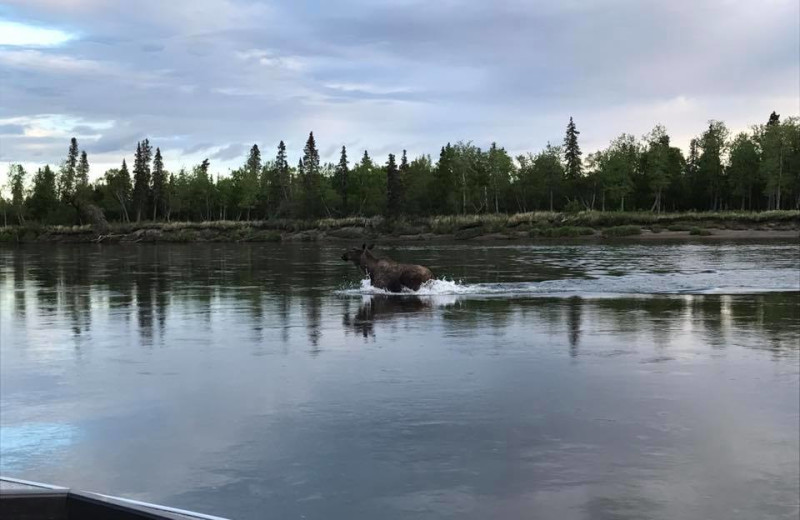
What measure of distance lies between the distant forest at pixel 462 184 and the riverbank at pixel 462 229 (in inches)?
392

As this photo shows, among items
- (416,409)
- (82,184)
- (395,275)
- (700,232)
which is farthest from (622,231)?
(82,184)

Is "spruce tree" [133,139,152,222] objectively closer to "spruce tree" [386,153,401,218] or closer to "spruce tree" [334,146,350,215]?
"spruce tree" [334,146,350,215]

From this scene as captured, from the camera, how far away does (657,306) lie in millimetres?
17578

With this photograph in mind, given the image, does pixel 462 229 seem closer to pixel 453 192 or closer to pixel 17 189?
pixel 453 192

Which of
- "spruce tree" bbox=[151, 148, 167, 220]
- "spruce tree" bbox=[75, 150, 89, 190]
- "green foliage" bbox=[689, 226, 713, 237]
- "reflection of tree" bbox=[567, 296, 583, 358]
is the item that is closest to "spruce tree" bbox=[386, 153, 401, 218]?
"green foliage" bbox=[689, 226, 713, 237]

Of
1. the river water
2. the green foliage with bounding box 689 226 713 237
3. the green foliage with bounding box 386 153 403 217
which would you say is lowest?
the river water

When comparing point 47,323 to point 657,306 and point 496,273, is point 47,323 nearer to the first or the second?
point 657,306

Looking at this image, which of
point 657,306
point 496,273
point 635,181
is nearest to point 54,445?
point 657,306

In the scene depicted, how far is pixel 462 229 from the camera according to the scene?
88062mm

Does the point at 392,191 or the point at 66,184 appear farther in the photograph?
the point at 66,184

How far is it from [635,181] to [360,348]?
108m

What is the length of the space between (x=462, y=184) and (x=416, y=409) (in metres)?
107

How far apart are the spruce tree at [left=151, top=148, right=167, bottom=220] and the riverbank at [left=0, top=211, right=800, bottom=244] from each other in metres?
25.5

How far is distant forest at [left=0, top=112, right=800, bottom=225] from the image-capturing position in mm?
102312
